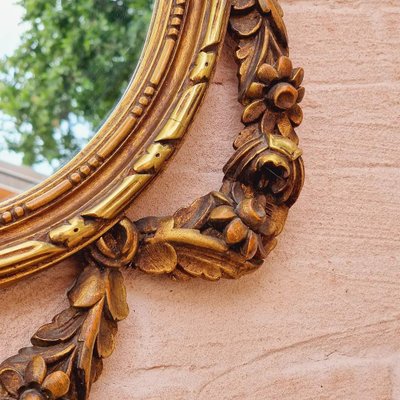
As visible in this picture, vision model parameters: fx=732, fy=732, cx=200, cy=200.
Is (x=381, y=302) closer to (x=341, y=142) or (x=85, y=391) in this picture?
(x=341, y=142)

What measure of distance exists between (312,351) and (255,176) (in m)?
0.20

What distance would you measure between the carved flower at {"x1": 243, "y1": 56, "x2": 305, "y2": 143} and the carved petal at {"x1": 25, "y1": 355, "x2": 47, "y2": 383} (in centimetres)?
32

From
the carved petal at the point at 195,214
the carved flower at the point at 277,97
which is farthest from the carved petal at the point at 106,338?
the carved flower at the point at 277,97

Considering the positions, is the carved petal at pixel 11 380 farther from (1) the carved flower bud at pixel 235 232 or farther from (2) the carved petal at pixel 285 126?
(2) the carved petal at pixel 285 126

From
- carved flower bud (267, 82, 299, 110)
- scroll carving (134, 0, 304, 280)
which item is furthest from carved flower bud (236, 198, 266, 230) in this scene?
carved flower bud (267, 82, 299, 110)

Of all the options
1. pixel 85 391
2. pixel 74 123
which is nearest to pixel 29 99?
pixel 74 123

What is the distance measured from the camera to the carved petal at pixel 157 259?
2.35 ft

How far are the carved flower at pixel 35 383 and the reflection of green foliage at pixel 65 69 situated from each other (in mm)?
197

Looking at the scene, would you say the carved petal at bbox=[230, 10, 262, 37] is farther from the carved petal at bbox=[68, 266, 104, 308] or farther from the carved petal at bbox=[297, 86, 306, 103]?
the carved petal at bbox=[68, 266, 104, 308]

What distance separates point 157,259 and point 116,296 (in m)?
0.05

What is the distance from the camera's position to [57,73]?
74cm

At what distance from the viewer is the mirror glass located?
713mm

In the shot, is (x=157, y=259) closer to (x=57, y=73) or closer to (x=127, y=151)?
(x=127, y=151)

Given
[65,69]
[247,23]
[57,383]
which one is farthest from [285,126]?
[57,383]
